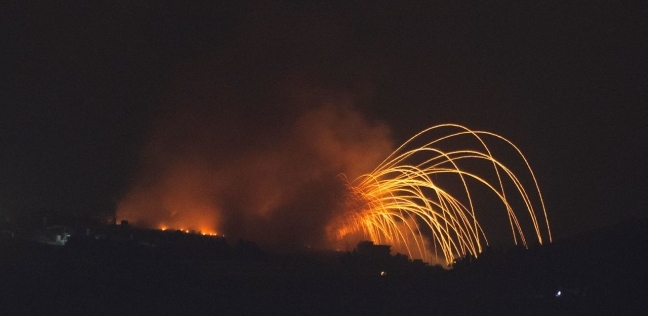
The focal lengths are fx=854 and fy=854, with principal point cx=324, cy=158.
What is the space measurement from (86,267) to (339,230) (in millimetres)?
41542

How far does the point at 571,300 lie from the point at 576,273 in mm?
2187

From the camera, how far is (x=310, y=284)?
102 feet

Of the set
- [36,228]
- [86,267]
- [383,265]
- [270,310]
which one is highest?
[36,228]

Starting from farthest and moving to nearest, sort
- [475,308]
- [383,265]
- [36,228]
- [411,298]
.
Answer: [36,228] → [383,265] → [411,298] → [475,308]

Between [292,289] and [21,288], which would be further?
[292,289]

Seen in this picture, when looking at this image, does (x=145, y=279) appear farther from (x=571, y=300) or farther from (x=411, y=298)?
(x=571, y=300)

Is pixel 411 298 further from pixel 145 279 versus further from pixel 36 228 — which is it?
pixel 36 228

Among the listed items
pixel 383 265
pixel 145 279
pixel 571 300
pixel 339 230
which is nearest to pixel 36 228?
pixel 383 265

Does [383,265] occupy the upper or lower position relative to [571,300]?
upper

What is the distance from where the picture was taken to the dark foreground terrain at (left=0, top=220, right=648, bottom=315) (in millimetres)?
24953

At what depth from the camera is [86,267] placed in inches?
1161

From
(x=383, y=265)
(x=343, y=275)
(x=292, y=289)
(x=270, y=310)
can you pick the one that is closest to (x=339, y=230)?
(x=383, y=265)

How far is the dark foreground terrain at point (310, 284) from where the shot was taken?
982 inches

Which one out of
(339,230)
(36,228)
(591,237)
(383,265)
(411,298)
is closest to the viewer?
(411,298)
